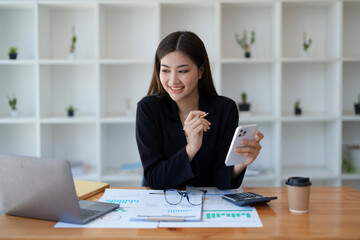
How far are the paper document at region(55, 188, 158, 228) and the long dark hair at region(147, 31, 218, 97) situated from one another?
609 millimetres

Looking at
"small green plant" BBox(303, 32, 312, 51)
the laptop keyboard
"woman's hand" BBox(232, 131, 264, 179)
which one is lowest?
the laptop keyboard

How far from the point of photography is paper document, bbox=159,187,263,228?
4.10ft

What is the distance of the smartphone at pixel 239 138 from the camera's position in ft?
4.80

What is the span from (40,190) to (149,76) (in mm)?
2296

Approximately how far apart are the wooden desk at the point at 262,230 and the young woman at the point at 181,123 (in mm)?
396

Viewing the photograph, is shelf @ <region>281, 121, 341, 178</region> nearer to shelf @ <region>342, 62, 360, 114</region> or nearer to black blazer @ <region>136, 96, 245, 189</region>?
shelf @ <region>342, 62, 360, 114</region>

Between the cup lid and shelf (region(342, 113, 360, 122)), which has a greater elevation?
shelf (region(342, 113, 360, 122))

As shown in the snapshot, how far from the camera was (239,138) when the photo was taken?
4.92ft

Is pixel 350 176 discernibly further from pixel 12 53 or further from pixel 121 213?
pixel 12 53

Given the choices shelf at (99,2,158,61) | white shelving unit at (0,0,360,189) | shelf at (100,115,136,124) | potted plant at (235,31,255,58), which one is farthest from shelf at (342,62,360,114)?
shelf at (100,115,136,124)

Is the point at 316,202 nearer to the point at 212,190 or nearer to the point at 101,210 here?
the point at 212,190

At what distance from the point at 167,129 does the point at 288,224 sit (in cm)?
85

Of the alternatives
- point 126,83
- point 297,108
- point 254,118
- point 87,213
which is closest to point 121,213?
point 87,213

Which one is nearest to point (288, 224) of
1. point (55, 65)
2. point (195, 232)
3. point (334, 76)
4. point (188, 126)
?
point (195, 232)
